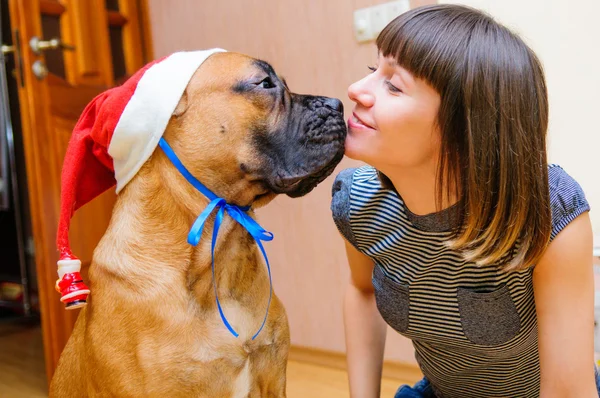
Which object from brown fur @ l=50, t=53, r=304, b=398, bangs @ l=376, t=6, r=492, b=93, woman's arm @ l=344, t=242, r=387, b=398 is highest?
bangs @ l=376, t=6, r=492, b=93

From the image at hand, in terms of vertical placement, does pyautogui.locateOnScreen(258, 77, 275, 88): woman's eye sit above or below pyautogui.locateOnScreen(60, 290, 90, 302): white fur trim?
above

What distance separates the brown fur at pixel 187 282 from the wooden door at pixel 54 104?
1214 millimetres

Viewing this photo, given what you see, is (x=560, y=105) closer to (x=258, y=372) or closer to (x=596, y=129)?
Result: (x=596, y=129)

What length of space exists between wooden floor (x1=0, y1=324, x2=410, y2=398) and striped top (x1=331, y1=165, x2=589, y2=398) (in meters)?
0.88

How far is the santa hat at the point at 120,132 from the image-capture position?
112 centimetres

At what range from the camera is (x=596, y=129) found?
167 cm

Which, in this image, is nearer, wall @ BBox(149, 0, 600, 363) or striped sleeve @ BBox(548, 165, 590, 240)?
striped sleeve @ BBox(548, 165, 590, 240)

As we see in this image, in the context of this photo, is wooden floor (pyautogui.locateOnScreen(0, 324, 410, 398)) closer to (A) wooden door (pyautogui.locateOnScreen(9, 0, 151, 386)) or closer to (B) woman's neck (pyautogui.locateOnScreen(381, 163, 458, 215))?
(A) wooden door (pyautogui.locateOnScreen(9, 0, 151, 386))

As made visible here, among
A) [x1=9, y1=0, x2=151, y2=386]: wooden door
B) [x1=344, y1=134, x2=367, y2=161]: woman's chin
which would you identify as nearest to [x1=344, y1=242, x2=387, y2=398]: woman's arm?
[x1=344, y1=134, x2=367, y2=161]: woman's chin

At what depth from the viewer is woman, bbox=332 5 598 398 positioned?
38.6 inches

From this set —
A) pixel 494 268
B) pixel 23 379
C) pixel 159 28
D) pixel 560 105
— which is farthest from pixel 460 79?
pixel 23 379

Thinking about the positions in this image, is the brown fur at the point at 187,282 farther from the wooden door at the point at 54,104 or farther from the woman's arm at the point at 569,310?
the wooden door at the point at 54,104

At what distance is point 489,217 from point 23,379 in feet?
7.82

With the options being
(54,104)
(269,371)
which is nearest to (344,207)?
(269,371)
